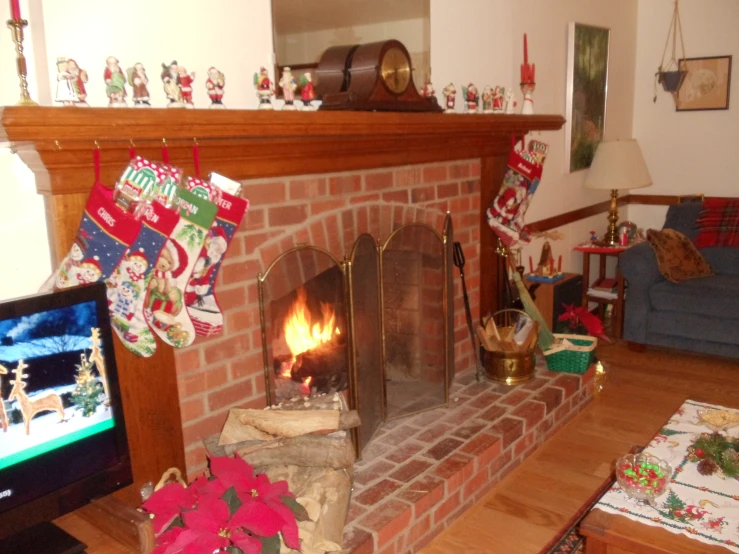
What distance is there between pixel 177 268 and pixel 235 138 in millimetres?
377

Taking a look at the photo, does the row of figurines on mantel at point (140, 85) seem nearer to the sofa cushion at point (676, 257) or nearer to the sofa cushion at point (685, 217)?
the sofa cushion at point (676, 257)

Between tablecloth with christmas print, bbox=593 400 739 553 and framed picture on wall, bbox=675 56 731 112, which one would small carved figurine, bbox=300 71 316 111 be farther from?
framed picture on wall, bbox=675 56 731 112

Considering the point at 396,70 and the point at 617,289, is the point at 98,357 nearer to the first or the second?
the point at 396,70

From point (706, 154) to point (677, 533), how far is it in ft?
11.7

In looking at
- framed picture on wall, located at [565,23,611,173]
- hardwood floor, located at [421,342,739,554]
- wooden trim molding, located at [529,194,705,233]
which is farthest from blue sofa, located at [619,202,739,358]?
framed picture on wall, located at [565,23,611,173]

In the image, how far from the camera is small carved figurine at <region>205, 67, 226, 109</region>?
5.39 feet

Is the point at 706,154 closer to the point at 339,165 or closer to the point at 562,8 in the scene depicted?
the point at 562,8

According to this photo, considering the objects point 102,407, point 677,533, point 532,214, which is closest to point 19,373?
point 102,407

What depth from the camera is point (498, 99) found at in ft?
9.04

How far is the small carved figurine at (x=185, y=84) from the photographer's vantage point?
158cm

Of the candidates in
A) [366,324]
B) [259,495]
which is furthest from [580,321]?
[259,495]

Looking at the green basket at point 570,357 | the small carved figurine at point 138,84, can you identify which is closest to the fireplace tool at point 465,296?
the green basket at point 570,357

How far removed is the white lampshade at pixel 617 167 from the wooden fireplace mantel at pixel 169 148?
1.82 meters

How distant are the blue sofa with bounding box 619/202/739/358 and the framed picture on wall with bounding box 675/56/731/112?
1.14 meters
